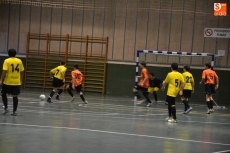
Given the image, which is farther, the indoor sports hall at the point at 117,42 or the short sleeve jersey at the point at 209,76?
the indoor sports hall at the point at 117,42

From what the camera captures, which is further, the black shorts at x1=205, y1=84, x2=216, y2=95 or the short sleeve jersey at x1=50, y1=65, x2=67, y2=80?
the short sleeve jersey at x1=50, y1=65, x2=67, y2=80

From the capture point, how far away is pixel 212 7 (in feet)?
107

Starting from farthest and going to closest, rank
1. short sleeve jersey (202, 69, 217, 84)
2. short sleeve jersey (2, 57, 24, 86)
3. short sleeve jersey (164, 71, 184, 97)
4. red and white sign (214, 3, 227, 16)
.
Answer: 1. red and white sign (214, 3, 227, 16)
2. short sleeve jersey (202, 69, 217, 84)
3. short sleeve jersey (164, 71, 184, 97)
4. short sleeve jersey (2, 57, 24, 86)

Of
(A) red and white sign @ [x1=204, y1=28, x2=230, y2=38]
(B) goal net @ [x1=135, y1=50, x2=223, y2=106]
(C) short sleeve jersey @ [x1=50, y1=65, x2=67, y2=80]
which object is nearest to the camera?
(C) short sleeve jersey @ [x1=50, y1=65, x2=67, y2=80]

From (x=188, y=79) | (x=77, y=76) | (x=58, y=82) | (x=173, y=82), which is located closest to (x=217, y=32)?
(x=188, y=79)

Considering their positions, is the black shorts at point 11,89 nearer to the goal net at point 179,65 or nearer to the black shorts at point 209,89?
the black shorts at point 209,89

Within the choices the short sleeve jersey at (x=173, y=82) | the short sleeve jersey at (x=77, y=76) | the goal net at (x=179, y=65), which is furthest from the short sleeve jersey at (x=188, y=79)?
the goal net at (x=179, y=65)

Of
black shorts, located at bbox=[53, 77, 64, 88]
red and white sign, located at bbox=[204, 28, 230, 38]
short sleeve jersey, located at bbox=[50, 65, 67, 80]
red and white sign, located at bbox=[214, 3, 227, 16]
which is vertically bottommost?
black shorts, located at bbox=[53, 77, 64, 88]

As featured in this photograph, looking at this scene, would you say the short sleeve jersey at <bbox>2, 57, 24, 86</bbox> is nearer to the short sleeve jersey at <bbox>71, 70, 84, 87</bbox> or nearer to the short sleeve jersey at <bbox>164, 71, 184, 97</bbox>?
the short sleeve jersey at <bbox>164, 71, 184, 97</bbox>

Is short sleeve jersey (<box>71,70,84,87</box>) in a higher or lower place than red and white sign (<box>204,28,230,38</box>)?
lower

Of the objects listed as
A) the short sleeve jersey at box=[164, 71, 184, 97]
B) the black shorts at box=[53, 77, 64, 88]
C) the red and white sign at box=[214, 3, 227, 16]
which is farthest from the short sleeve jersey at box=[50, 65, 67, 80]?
the red and white sign at box=[214, 3, 227, 16]

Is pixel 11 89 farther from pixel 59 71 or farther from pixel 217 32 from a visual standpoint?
pixel 217 32

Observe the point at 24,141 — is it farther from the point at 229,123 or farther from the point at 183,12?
the point at 183,12

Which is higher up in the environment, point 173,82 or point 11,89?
point 173,82
